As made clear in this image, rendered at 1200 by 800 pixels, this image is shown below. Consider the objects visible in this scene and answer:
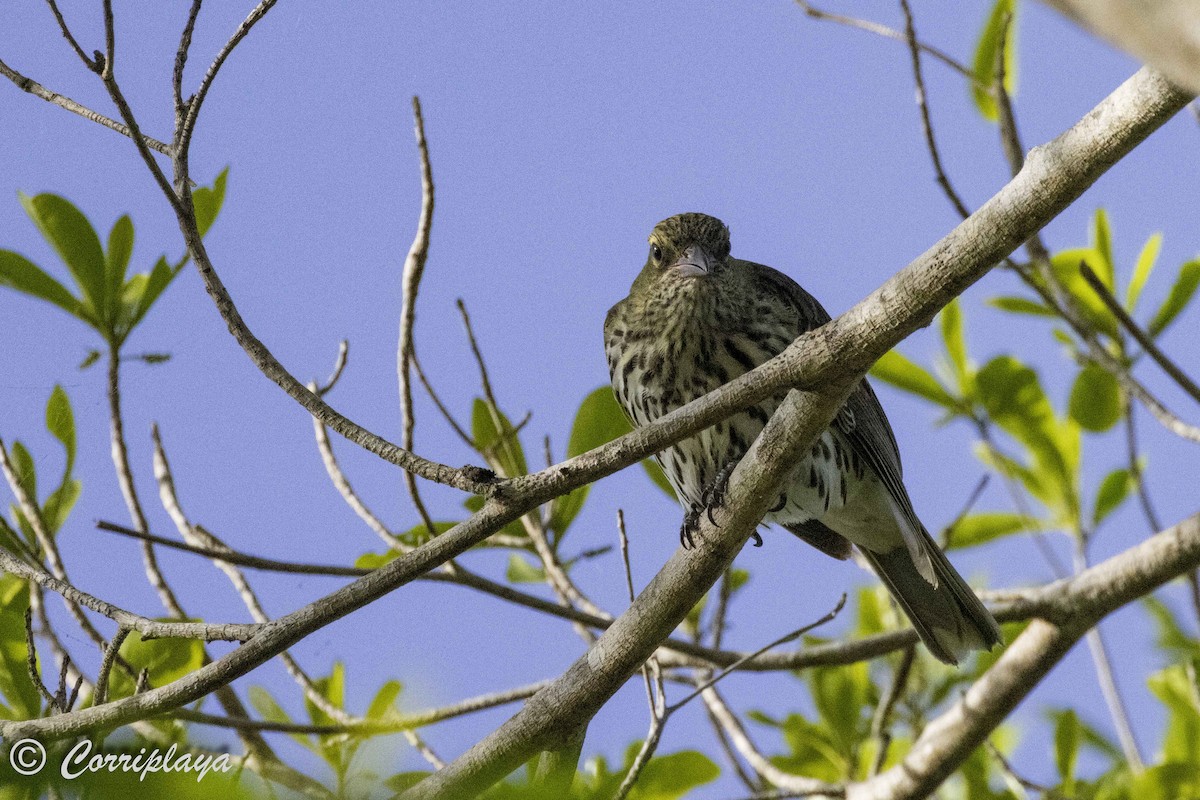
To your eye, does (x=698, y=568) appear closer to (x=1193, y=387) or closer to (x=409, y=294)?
(x=409, y=294)

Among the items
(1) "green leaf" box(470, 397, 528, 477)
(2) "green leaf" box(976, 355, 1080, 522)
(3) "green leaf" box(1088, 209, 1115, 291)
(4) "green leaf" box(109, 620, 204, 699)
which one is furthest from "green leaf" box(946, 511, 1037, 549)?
(4) "green leaf" box(109, 620, 204, 699)

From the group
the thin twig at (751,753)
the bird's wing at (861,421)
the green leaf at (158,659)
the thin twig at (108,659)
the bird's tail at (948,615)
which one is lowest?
the thin twig at (108,659)

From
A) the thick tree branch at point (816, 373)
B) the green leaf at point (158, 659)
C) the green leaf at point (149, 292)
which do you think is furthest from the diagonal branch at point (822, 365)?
the green leaf at point (149, 292)

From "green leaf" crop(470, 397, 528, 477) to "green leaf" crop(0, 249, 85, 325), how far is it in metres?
1.07

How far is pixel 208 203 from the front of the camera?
3.42 meters

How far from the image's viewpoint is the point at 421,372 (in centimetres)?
350

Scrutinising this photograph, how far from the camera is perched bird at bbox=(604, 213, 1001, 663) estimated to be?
3.91 meters

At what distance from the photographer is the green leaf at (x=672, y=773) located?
3.47m

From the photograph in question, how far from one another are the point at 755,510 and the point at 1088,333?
5.02ft

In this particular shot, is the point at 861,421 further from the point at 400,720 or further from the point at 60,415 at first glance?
the point at 60,415

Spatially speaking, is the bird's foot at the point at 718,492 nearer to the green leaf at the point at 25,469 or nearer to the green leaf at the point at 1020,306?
the green leaf at the point at 1020,306

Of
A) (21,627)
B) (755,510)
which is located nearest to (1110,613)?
(755,510)

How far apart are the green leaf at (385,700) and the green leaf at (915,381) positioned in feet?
Result: 5.93

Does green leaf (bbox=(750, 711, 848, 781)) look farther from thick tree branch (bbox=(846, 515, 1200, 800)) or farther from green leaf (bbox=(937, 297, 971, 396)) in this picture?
green leaf (bbox=(937, 297, 971, 396))
